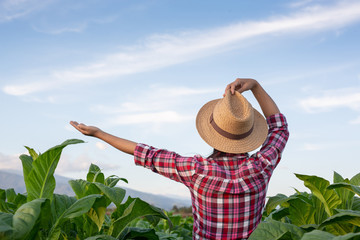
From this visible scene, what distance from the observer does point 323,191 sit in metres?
2.68

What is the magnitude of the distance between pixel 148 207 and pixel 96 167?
2.75 feet

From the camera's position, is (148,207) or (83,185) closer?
(148,207)

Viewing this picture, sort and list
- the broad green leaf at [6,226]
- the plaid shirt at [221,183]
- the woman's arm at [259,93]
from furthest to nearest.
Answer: the woman's arm at [259,93] → the plaid shirt at [221,183] → the broad green leaf at [6,226]

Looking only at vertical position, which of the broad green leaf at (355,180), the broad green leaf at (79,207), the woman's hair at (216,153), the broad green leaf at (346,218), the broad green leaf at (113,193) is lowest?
the broad green leaf at (346,218)

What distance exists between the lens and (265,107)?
10.7 ft

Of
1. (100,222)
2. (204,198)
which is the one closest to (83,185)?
(100,222)

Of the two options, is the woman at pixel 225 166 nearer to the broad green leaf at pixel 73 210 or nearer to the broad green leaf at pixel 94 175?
the broad green leaf at pixel 94 175

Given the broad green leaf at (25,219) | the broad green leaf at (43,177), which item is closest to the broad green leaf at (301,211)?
the broad green leaf at (43,177)

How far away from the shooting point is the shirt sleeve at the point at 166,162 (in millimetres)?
2689

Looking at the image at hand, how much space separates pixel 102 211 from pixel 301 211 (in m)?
1.24

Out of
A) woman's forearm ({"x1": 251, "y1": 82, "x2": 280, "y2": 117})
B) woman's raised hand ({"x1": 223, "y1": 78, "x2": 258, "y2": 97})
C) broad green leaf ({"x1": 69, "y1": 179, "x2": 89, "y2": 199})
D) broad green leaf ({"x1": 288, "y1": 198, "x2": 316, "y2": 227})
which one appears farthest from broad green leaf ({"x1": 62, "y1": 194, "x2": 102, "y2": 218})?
woman's forearm ({"x1": 251, "y1": 82, "x2": 280, "y2": 117})

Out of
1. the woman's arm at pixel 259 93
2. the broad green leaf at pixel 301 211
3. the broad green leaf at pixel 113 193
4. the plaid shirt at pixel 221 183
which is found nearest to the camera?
the broad green leaf at pixel 113 193

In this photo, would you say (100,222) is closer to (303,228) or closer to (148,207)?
(148,207)

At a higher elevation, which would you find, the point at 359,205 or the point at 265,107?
the point at 265,107
